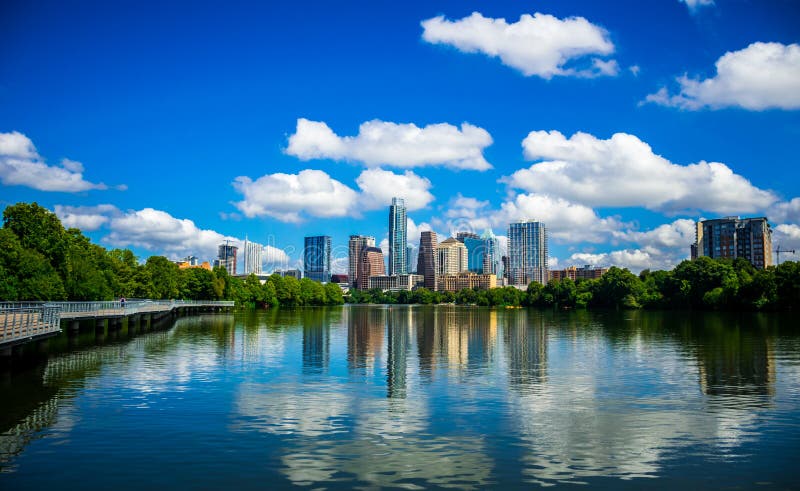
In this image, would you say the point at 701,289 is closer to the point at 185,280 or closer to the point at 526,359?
the point at 526,359

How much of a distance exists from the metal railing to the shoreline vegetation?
76.9ft

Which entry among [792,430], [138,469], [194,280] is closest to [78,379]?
[138,469]

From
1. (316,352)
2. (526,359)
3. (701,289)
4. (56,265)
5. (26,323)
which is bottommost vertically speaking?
(526,359)

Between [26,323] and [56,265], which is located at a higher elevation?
[56,265]

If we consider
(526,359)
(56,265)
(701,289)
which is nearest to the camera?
(526,359)

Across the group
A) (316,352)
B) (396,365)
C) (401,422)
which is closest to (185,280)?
(316,352)

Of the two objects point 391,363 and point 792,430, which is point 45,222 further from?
point 792,430

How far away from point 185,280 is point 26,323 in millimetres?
123597

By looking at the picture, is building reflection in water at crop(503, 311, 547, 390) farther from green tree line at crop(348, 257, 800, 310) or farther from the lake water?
green tree line at crop(348, 257, 800, 310)

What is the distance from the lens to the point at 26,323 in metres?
37.8

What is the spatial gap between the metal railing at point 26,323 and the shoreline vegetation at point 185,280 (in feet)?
76.9

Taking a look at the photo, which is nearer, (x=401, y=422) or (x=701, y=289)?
(x=401, y=422)

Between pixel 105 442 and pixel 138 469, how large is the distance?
341 centimetres

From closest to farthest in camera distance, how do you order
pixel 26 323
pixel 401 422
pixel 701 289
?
pixel 401 422, pixel 26 323, pixel 701 289
